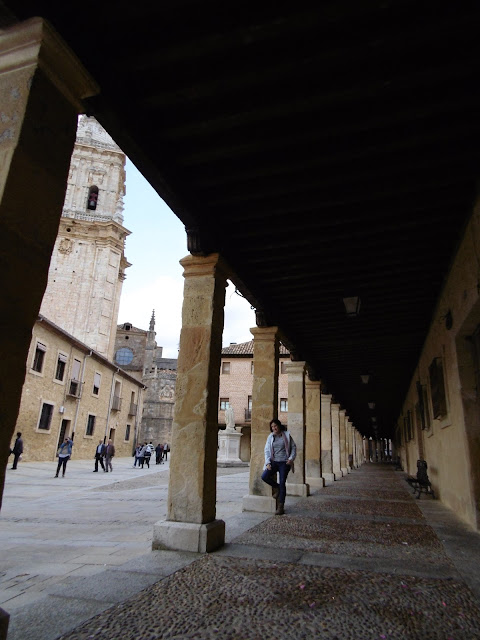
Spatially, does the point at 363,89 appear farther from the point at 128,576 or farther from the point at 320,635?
the point at 128,576

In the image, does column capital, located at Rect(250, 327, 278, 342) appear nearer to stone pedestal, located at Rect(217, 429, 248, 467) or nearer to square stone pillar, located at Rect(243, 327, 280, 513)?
square stone pillar, located at Rect(243, 327, 280, 513)

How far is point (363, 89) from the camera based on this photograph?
2756 mm

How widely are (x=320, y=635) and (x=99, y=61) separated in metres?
3.40

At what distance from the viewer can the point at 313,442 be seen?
32.9ft

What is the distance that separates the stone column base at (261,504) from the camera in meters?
5.85

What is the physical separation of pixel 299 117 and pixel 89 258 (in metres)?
36.1

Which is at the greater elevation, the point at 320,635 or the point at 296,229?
the point at 296,229

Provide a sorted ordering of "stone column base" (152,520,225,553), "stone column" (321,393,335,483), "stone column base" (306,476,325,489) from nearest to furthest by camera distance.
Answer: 1. "stone column base" (152,520,225,553)
2. "stone column base" (306,476,325,489)
3. "stone column" (321,393,335,483)

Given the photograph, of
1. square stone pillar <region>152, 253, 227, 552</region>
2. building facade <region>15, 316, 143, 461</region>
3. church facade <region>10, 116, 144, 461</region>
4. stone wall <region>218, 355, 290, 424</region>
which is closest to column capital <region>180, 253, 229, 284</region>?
square stone pillar <region>152, 253, 227, 552</region>

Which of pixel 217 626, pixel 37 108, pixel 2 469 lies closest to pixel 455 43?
pixel 37 108

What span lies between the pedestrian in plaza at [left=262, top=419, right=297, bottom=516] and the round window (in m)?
42.2

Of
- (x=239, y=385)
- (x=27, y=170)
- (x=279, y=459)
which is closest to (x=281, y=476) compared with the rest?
(x=279, y=459)

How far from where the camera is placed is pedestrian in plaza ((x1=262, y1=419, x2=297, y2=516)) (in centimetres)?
577

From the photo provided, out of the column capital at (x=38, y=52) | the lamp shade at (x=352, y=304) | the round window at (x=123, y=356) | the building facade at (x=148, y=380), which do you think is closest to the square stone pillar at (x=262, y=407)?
the lamp shade at (x=352, y=304)
